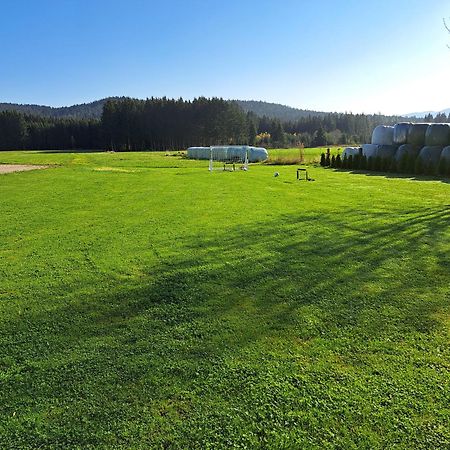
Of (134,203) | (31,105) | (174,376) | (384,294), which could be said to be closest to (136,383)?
(174,376)

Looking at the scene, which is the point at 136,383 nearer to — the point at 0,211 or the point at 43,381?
the point at 43,381

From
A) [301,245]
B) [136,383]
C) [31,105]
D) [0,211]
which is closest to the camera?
[136,383]

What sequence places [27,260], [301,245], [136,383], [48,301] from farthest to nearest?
1. [301,245]
2. [27,260]
3. [48,301]
4. [136,383]

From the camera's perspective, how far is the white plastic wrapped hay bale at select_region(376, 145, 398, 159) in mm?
21219

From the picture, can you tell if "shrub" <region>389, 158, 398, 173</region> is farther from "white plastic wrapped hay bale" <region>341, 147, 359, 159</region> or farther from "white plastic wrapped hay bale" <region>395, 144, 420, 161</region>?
"white plastic wrapped hay bale" <region>341, 147, 359, 159</region>

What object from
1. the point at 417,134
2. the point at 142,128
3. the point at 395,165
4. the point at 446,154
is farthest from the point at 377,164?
the point at 142,128

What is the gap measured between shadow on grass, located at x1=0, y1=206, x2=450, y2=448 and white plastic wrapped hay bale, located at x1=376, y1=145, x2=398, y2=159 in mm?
17692

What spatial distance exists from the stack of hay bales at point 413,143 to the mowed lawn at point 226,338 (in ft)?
45.3

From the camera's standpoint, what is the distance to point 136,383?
2.62 meters

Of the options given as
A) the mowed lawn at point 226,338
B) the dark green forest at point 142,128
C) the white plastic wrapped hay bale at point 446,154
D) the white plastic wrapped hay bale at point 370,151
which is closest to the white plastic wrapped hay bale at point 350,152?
the white plastic wrapped hay bale at point 370,151

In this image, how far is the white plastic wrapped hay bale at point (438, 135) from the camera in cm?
1852

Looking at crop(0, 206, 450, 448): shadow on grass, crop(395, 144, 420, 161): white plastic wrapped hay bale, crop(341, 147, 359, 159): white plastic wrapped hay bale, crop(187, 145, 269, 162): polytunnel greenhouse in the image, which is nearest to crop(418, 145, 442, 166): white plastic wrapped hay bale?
crop(395, 144, 420, 161): white plastic wrapped hay bale

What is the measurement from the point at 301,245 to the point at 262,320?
101 inches

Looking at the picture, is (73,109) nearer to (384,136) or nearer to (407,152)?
(384,136)
